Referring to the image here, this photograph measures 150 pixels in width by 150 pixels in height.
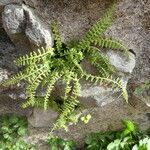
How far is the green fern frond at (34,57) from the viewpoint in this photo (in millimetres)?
3242

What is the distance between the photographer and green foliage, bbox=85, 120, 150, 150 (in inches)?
164

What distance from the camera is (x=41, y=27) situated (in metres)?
3.24

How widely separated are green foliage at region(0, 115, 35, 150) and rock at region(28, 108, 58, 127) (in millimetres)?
124

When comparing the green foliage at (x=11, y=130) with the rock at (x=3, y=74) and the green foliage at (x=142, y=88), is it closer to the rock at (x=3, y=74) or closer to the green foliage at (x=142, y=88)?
the rock at (x=3, y=74)

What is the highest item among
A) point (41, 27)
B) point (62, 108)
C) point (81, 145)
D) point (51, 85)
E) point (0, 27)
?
point (41, 27)

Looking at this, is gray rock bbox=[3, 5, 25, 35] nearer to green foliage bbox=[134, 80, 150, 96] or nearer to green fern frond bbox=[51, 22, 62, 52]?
green fern frond bbox=[51, 22, 62, 52]

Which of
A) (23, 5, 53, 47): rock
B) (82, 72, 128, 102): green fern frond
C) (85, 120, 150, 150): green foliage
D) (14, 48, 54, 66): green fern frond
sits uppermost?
(23, 5, 53, 47): rock

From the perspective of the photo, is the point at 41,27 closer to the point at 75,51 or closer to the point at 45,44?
the point at 45,44

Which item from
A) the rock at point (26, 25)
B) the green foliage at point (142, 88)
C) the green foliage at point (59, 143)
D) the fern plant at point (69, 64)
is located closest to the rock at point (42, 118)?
the green foliage at point (59, 143)

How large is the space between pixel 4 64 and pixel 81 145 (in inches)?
61.2

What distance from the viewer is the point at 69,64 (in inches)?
137

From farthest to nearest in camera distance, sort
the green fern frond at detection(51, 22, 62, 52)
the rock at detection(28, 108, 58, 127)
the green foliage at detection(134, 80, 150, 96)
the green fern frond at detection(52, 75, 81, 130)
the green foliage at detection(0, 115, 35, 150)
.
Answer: the green foliage at detection(0, 115, 35, 150), the rock at detection(28, 108, 58, 127), the green foliage at detection(134, 80, 150, 96), the green fern frond at detection(52, 75, 81, 130), the green fern frond at detection(51, 22, 62, 52)

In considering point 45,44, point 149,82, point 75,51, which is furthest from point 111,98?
point 45,44

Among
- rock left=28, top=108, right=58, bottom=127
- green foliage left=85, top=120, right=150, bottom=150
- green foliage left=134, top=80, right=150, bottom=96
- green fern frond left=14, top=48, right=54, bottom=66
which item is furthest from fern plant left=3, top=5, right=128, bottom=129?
green foliage left=85, top=120, right=150, bottom=150
